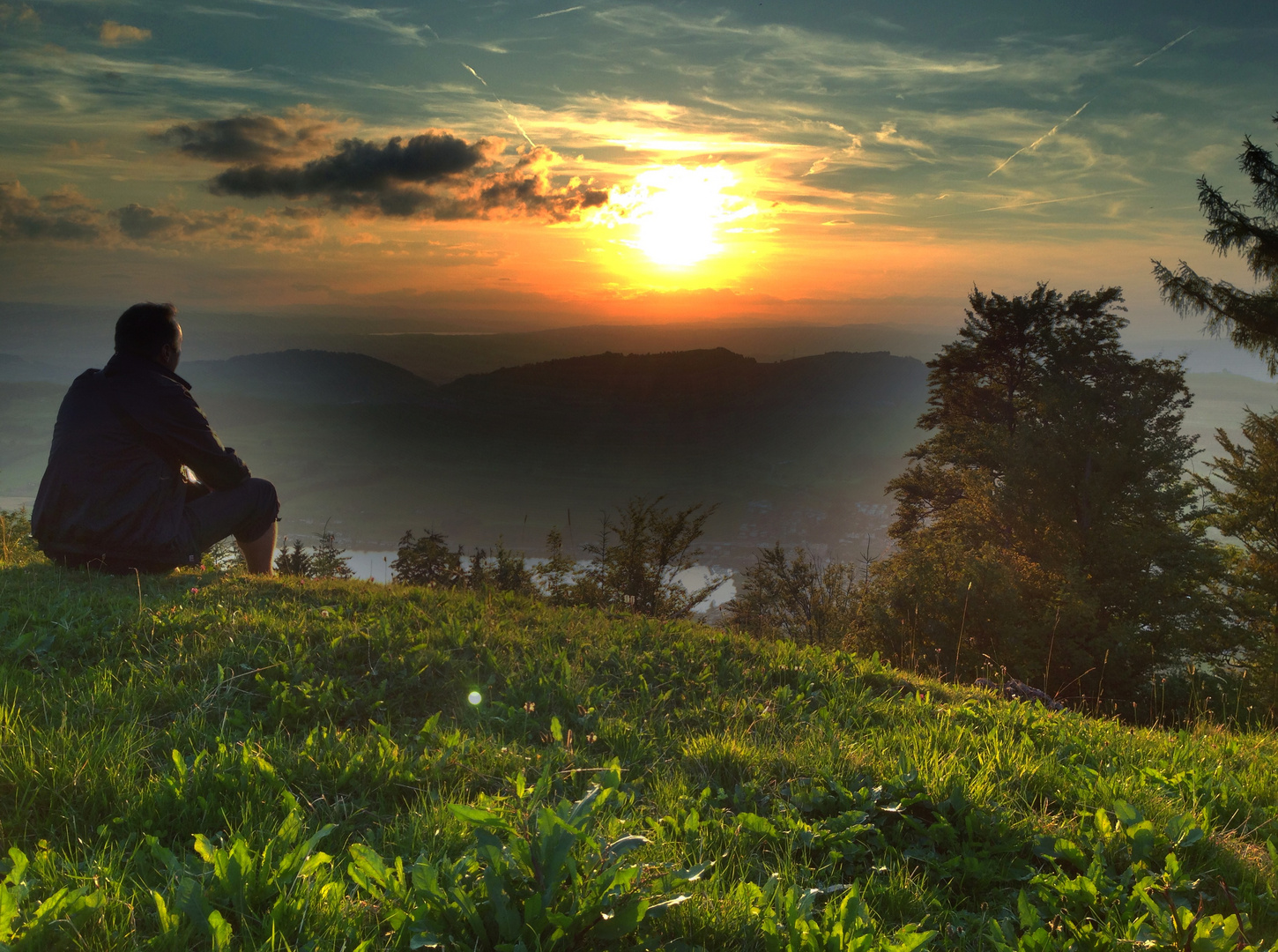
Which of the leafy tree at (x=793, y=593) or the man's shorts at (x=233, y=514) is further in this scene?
the leafy tree at (x=793, y=593)

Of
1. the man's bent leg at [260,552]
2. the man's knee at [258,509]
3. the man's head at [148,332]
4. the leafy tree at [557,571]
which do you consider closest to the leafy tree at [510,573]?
the leafy tree at [557,571]

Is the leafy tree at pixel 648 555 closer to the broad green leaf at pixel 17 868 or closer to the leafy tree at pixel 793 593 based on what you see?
the leafy tree at pixel 793 593

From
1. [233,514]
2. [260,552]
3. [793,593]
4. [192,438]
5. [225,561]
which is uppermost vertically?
[192,438]

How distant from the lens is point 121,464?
596 cm

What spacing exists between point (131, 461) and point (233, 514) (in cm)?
93

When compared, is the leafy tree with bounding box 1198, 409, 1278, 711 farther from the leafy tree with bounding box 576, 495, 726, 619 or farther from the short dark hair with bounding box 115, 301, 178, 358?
the short dark hair with bounding box 115, 301, 178, 358

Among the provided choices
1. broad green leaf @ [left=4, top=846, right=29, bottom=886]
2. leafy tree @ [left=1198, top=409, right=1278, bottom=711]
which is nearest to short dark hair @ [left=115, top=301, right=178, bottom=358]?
broad green leaf @ [left=4, top=846, right=29, bottom=886]

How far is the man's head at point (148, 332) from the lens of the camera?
607cm

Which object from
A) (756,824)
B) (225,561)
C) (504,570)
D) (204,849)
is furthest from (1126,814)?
(225,561)

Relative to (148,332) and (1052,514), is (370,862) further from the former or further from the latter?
(1052,514)

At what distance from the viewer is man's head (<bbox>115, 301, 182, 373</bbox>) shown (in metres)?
6.07

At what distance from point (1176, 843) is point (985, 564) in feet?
70.8

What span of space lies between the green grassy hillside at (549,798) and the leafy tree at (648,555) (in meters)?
13.7

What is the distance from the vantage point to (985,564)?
22234 millimetres
